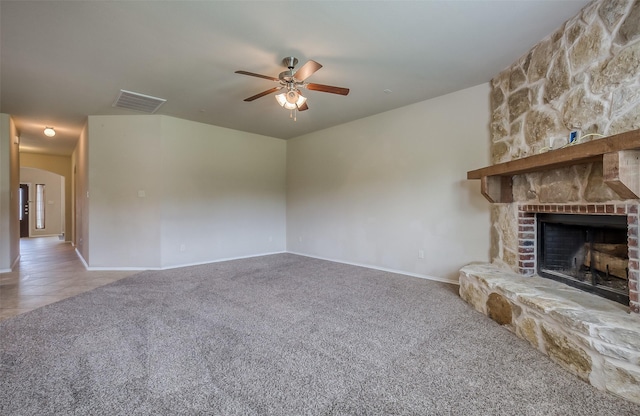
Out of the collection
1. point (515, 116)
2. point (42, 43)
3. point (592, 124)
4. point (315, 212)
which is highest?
point (42, 43)

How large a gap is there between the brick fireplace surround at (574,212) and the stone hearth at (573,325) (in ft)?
0.51

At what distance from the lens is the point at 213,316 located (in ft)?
8.98

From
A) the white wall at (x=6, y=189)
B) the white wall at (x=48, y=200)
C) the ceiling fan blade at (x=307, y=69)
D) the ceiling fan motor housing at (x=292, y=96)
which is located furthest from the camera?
the white wall at (x=48, y=200)

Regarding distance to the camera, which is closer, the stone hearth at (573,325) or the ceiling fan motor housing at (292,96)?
the stone hearth at (573,325)

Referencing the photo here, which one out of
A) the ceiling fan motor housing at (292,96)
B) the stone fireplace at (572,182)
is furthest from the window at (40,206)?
the stone fireplace at (572,182)

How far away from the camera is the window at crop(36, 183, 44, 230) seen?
9.92 m

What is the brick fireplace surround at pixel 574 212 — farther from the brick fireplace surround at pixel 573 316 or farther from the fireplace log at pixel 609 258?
the fireplace log at pixel 609 258

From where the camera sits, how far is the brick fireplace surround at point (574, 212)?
6.15 feet

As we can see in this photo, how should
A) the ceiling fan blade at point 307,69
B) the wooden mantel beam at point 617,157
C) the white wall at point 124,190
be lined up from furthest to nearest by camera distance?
1. the white wall at point 124,190
2. the ceiling fan blade at point 307,69
3. the wooden mantel beam at point 617,157

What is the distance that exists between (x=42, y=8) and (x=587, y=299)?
4.60 m

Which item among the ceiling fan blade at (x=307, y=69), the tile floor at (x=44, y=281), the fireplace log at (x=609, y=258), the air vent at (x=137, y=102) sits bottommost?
the tile floor at (x=44, y=281)

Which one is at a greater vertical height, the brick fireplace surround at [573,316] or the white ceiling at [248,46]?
the white ceiling at [248,46]

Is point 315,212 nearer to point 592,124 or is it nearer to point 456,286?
point 456,286

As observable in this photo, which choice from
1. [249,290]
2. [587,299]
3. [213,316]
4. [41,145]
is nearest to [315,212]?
[249,290]
